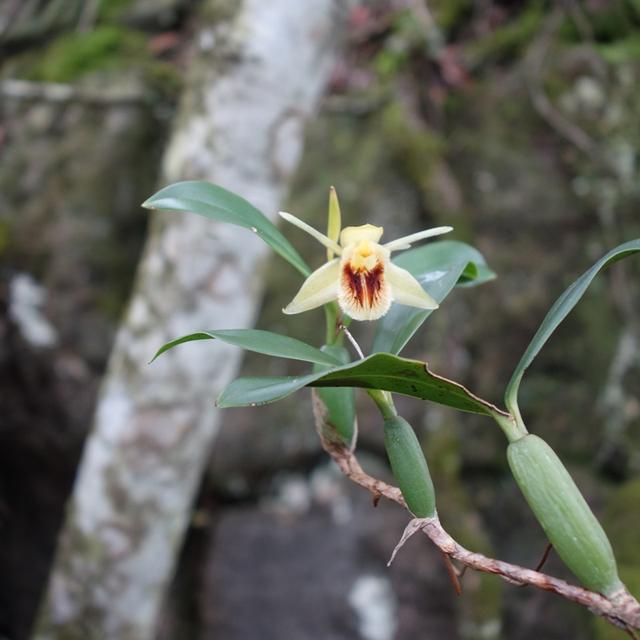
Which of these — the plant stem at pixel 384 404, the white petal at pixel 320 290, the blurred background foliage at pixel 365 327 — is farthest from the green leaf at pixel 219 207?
the blurred background foliage at pixel 365 327

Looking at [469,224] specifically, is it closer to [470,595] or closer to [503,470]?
[503,470]

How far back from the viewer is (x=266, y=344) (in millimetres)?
566

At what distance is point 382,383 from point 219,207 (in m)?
0.24

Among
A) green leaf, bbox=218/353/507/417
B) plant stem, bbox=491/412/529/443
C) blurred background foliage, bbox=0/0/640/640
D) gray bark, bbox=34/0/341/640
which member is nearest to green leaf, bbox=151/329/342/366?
green leaf, bbox=218/353/507/417

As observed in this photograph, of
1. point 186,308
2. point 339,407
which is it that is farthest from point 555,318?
point 186,308

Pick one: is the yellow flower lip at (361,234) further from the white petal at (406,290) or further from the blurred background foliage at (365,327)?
the blurred background foliage at (365,327)

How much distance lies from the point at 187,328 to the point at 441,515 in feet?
3.17

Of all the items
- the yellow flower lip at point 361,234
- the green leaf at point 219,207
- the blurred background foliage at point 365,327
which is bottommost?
the blurred background foliage at point 365,327

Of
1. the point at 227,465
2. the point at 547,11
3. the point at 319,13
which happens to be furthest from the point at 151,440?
the point at 547,11

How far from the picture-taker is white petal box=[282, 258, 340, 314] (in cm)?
64

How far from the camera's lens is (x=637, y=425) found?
7.17 ft

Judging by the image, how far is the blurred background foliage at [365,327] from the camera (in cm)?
217

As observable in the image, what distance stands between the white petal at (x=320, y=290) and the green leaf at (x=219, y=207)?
13mm

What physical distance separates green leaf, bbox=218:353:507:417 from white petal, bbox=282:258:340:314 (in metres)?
0.10
